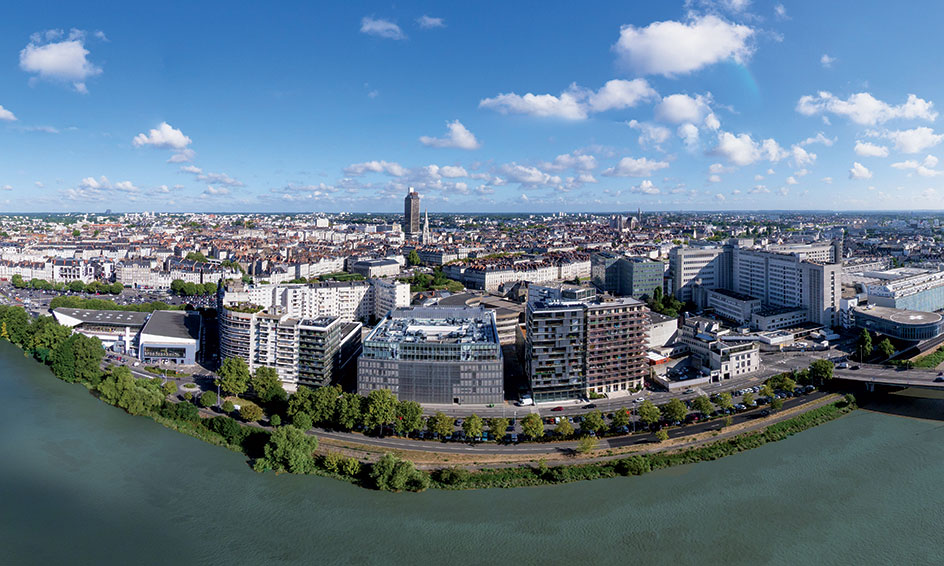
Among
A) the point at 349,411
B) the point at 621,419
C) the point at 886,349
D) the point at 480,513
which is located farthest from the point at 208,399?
the point at 886,349

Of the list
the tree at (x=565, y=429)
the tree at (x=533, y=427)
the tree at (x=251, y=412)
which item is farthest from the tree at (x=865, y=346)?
the tree at (x=251, y=412)

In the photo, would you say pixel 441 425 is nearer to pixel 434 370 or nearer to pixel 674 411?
pixel 434 370

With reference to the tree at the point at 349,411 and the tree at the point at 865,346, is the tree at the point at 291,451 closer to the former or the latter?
the tree at the point at 349,411

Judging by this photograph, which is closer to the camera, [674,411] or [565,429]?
[565,429]

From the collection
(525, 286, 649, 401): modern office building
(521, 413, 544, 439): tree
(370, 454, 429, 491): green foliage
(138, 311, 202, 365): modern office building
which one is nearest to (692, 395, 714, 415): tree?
(525, 286, 649, 401): modern office building

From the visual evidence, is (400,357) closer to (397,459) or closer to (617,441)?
(397,459)
